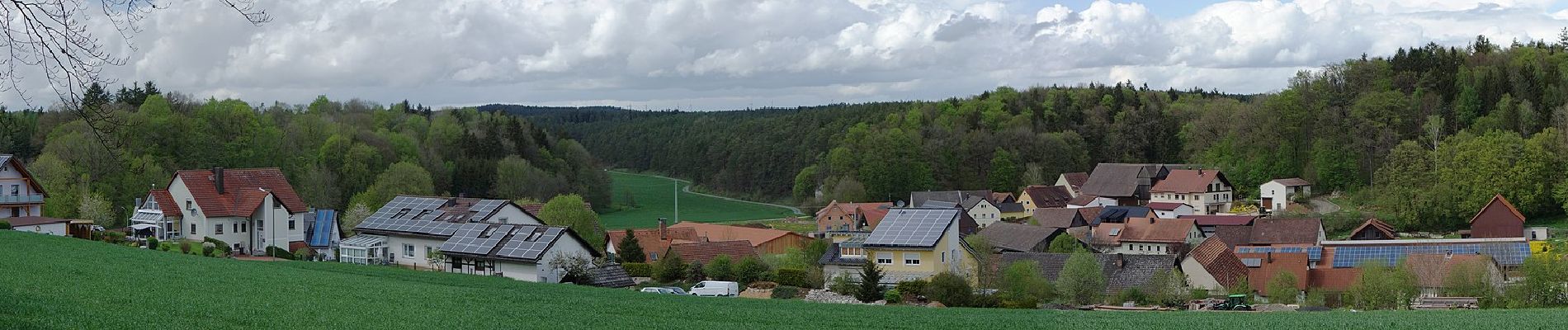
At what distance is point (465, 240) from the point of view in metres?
37.8

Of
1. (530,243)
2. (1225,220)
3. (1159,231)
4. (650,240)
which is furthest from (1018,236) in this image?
(530,243)

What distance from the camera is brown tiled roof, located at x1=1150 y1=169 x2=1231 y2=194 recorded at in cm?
7069

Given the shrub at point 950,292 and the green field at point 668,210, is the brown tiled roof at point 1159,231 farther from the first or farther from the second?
the green field at point 668,210

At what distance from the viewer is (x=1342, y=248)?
41656mm

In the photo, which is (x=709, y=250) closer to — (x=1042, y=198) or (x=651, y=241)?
(x=651, y=241)

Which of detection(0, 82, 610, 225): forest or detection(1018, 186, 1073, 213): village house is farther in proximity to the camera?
detection(1018, 186, 1073, 213): village house

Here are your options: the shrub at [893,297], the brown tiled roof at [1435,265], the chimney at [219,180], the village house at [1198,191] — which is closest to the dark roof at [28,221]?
the chimney at [219,180]

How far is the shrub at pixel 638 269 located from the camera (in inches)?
1523

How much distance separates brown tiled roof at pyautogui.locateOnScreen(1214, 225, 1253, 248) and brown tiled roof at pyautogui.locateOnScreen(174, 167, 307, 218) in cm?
3389

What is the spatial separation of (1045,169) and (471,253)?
Answer: 205ft

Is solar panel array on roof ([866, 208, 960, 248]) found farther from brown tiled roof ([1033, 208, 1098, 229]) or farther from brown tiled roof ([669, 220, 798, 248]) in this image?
brown tiled roof ([1033, 208, 1098, 229])

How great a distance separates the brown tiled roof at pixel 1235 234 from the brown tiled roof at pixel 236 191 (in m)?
33.9

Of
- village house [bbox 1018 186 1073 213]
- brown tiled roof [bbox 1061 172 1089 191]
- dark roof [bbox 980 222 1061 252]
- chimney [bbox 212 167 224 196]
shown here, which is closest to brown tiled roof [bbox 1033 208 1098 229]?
dark roof [bbox 980 222 1061 252]

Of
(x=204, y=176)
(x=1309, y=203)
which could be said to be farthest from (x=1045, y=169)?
(x=204, y=176)
